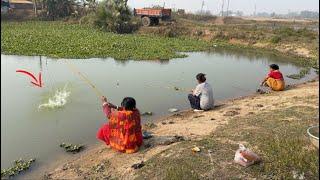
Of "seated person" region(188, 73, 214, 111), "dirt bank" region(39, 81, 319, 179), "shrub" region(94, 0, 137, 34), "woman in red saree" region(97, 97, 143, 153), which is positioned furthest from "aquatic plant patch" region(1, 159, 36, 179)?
"shrub" region(94, 0, 137, 34)

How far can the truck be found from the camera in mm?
36312

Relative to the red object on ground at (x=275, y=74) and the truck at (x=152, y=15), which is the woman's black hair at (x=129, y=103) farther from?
the truck at (x=152, y=15)

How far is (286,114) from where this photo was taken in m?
8.87

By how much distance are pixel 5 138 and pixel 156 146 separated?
3120 millimetres

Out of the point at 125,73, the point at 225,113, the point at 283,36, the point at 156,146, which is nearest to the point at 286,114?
the point at 225,113

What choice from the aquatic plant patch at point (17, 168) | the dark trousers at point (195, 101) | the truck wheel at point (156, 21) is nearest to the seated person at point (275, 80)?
the dark trousers at point (195, 101)

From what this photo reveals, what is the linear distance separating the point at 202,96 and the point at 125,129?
11.5ft

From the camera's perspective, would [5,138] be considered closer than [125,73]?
Yes

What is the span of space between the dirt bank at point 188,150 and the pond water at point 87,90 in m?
0.84

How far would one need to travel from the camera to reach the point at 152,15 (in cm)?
3678

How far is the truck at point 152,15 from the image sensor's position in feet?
119

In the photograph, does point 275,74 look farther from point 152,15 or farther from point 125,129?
point 152,15

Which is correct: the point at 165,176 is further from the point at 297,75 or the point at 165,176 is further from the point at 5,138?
the point at 297,75

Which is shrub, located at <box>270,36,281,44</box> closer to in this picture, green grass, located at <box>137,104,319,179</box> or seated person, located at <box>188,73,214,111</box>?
seated person, located at <box>188,73,214,111</box>
